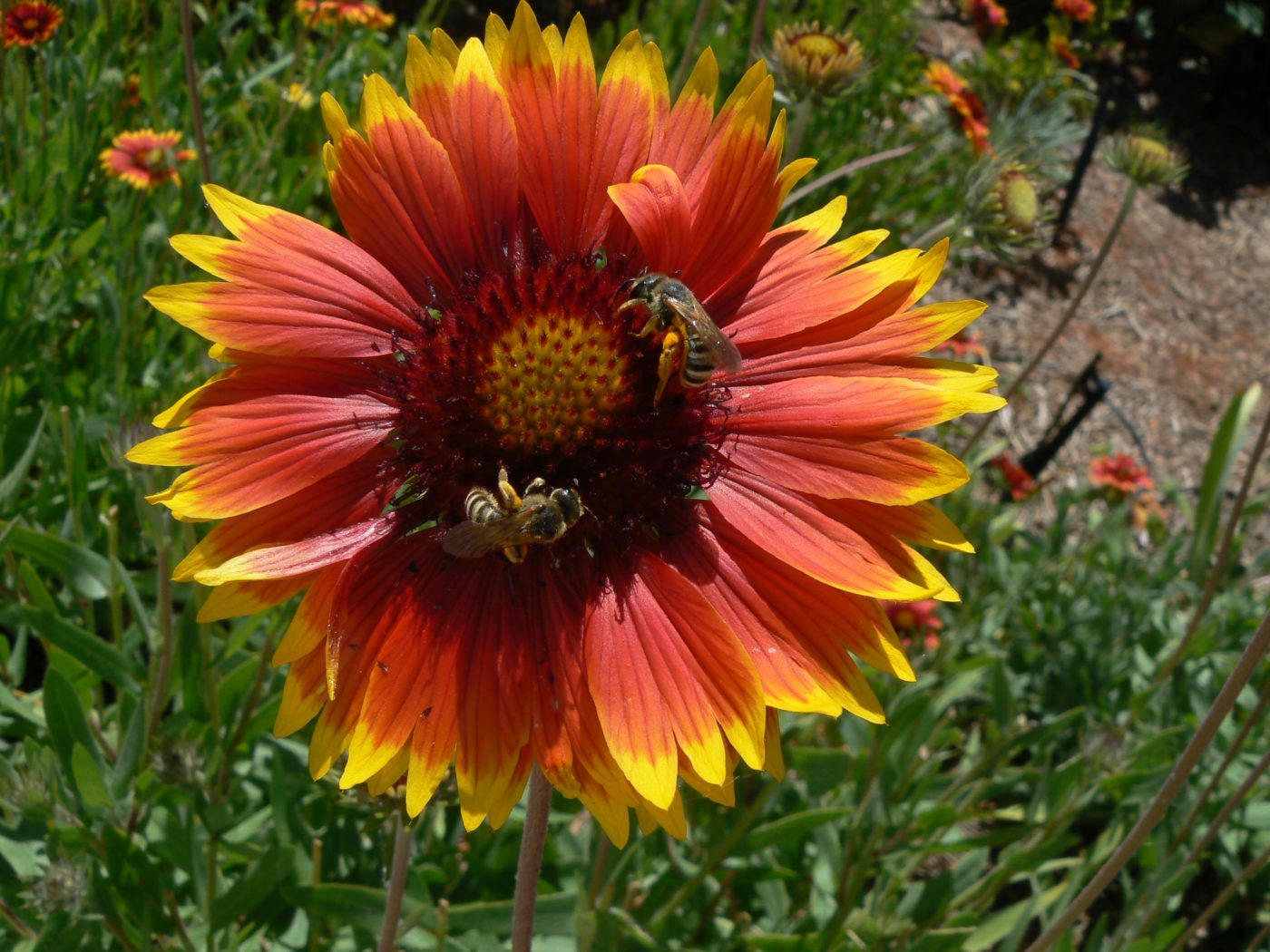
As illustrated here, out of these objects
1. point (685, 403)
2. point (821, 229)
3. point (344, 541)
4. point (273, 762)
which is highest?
point (821, 229)

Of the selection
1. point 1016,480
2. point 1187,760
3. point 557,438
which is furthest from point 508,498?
point 1016,480

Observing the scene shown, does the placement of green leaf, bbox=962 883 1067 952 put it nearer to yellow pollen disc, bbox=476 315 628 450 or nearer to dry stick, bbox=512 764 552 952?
dry stick, bbox=512 764 552 952

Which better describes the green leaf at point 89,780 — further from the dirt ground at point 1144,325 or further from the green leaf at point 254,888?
the dirt ground at point 1144,325

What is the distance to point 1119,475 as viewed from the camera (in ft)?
9.15

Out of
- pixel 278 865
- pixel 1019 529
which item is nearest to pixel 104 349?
pixel 278 865

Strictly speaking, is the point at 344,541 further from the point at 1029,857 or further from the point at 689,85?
the point at 1029,857

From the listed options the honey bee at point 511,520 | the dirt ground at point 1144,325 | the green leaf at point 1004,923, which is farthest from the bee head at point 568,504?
the dirt ground at point 1144,325

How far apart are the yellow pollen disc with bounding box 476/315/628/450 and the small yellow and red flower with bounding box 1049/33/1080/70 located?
315cm

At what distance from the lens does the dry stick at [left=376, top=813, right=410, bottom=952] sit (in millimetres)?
1101

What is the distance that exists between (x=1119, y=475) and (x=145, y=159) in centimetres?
237

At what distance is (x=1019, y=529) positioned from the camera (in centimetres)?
286

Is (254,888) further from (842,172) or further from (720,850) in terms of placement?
(842,172)

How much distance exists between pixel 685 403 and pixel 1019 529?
195cm

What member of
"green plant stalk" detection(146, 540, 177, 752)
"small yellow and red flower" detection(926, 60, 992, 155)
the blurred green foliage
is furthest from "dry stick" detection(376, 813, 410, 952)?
"small yellow and red flower" detection(926, 60, 992, 155)
